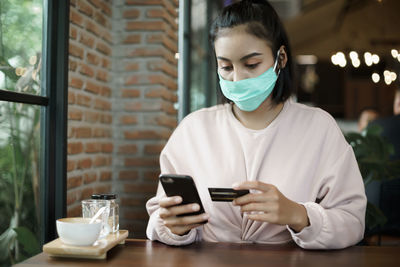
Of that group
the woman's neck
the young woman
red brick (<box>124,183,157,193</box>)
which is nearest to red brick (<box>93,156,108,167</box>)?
red brick (<box>124,183,157,193</box>)

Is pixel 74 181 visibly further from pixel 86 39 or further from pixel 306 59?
pixel 306 59

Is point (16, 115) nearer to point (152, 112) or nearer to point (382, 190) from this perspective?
point (152, 112)

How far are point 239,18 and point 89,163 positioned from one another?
1.23 metres

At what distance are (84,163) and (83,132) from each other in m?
0.15

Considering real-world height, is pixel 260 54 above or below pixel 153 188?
above

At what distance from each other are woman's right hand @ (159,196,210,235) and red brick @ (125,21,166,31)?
168 cm

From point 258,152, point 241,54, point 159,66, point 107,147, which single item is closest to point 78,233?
point 258,152

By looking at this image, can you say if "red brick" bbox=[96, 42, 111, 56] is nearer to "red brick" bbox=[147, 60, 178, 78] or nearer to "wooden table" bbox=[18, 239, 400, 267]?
"red brick" bbox=[147, 60, 178, 78]

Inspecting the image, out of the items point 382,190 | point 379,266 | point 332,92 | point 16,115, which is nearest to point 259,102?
point 379,266

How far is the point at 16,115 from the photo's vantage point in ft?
5.51

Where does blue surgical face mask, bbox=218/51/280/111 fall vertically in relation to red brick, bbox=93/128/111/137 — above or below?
above

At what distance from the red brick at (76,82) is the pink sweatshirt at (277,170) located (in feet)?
2.58

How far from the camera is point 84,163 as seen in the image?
218 cm

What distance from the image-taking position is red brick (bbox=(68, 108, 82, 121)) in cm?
201
